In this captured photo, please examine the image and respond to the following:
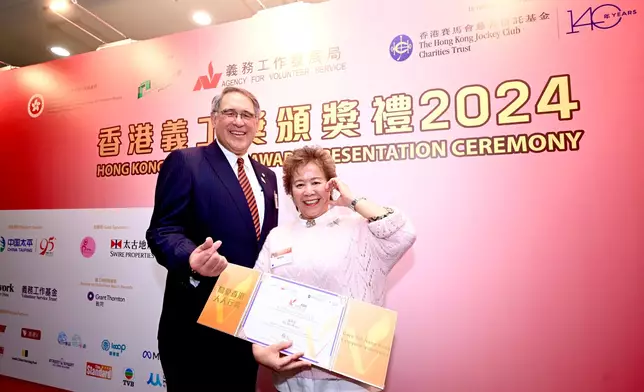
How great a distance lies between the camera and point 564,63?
1934 mm

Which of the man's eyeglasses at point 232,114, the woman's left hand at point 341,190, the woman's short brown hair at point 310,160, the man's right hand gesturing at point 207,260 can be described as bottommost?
the man's right hand gesturing at point 207,260

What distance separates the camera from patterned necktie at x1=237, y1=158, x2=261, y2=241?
75.0 inches

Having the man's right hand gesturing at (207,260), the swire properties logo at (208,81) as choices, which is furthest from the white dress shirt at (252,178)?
the swire properties logo at (208,81)

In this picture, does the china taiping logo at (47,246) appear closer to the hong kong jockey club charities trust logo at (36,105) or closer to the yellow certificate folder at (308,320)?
the hong kong jockey club charities trust logo at (36,105)

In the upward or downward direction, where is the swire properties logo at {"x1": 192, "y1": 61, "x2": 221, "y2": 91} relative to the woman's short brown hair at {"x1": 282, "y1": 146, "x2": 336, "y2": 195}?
upward

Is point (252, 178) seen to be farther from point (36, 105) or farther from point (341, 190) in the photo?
point (36, 105)

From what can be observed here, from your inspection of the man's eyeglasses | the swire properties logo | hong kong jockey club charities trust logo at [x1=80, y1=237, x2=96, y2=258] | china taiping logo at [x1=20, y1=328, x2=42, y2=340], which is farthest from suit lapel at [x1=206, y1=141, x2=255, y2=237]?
china taiping logo at [x1=20, y1=328, x2=42, y2=340]

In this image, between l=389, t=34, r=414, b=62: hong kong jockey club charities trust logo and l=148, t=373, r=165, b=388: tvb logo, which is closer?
l=389, t=34, r=414, b=62: hong kong jockey club charities trust logo

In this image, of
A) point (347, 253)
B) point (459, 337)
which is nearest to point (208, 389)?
point (347, 253)

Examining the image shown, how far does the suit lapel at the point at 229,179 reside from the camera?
73.6 inches

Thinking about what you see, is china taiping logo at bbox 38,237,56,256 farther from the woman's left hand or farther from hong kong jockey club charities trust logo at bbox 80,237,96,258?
the woman's left hand

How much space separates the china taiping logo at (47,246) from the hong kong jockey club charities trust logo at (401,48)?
299cm

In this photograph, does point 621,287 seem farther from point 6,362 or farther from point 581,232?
point 6,362

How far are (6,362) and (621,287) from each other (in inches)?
174
